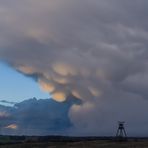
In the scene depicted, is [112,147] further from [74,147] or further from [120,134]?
[120,134]

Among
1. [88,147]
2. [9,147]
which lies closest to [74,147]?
[88,147]

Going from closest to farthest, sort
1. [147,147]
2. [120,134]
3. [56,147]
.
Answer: [147,147] → [56,147] → [120,134]

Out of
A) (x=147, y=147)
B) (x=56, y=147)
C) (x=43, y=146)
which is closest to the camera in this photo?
(x=147, y=147)

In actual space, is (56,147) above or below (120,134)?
below

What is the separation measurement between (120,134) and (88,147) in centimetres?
5907

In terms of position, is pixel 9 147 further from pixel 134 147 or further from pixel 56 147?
pixel 134 147

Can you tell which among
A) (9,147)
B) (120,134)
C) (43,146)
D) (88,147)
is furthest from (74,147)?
(120,134)

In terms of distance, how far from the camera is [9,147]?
102 metres

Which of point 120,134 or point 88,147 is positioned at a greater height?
point 120,134

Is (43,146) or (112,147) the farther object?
(43,146)

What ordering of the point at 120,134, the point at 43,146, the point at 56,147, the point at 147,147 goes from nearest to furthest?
the point at 147,147, the point at 56,147, the point at 43,146, the point at 120,134

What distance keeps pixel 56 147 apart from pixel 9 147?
1356 centimetres

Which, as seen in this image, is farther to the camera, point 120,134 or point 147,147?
point 120,134

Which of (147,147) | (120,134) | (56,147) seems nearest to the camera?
(147,147)
